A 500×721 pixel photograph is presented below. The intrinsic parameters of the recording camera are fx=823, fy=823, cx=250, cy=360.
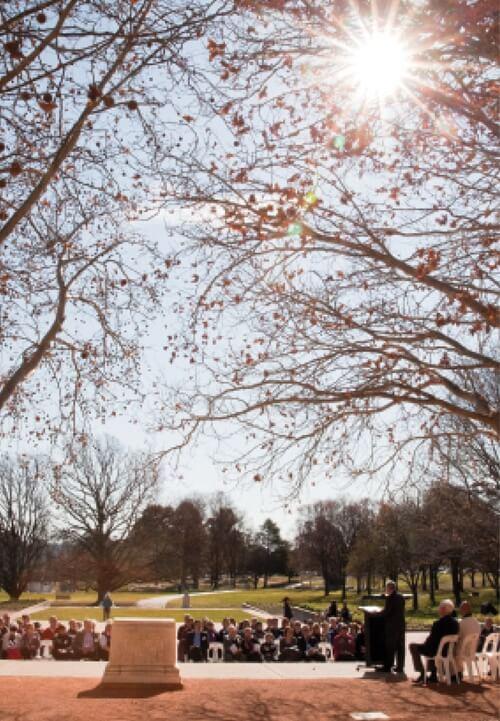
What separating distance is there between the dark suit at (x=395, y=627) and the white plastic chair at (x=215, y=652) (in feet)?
20.6

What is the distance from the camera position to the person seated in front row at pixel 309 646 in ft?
60.1

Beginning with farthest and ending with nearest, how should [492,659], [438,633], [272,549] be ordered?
1. [272,549]
2. [492,659]
3. [438,633]

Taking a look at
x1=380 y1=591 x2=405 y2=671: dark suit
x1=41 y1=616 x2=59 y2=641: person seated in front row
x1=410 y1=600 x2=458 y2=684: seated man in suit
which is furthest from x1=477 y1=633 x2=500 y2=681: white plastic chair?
x1=41 y1=616 x2=59 y2=641: person seated in front row

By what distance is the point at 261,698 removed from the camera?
1048cm

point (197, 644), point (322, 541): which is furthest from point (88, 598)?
point (197, 644)

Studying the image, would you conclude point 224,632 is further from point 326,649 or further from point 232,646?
point 326,649

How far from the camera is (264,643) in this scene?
1841 centimetres

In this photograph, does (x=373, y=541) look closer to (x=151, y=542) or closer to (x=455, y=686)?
(x=151, y=542)

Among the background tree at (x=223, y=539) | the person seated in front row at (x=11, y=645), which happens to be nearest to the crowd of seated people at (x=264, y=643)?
the person seated in front row at (x=11, y=645)

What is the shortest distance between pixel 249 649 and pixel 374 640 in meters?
4.53

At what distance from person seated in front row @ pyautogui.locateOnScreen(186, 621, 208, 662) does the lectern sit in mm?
5540

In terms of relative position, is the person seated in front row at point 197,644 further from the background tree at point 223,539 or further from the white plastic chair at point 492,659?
the background tree at point 223,539

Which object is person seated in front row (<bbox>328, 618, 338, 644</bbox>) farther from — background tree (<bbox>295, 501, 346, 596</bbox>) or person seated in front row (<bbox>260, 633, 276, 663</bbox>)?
background tree (<bbox>295, 501, 346, 596</bbox>)

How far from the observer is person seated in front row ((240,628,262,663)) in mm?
17797
